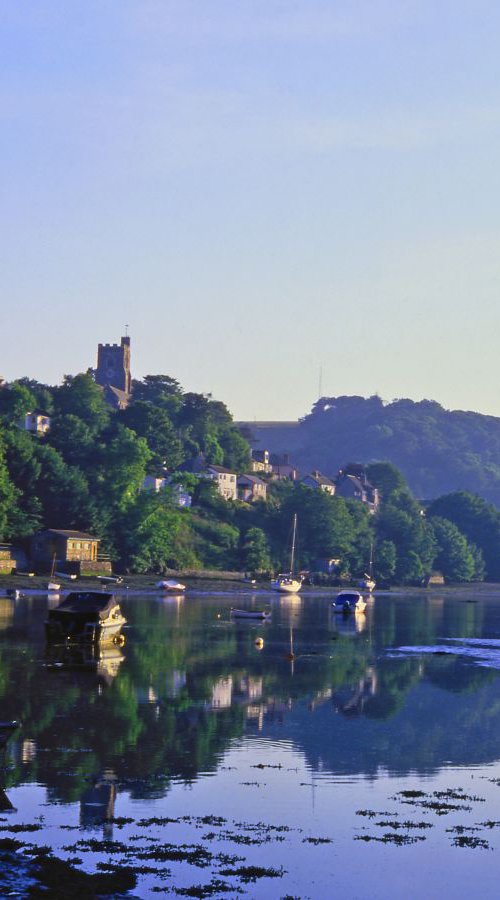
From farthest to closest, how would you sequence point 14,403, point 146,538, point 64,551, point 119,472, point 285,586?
point 14,403 < point 285,586 < point 119,472 < point 146,538 < point 64,551

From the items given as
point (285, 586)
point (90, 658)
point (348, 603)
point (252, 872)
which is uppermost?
point (285, 586)

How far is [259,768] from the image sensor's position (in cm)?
4125

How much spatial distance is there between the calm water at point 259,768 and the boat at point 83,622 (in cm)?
151

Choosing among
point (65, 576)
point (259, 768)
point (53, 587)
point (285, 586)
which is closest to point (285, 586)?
point (285, 586)

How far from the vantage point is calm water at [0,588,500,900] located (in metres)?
29.5

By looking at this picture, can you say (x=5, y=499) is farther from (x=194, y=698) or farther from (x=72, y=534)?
(x=194, y=698)

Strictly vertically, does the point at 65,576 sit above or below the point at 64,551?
below

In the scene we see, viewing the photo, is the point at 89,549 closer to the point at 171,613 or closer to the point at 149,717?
the point at 171,613

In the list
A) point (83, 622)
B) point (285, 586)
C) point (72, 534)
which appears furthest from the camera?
point (285, 586)

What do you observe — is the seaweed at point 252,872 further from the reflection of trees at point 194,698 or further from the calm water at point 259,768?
the reflection of trees at point 194,698

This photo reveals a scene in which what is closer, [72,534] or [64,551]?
[64,551]

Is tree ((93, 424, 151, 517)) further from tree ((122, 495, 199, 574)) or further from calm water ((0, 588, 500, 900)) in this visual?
calm water ((0, 588, 500, 900))

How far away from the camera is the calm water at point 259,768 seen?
29453 millimetres

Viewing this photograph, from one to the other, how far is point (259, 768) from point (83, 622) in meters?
41.8
